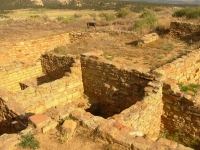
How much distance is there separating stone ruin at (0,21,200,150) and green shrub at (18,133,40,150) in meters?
0.20

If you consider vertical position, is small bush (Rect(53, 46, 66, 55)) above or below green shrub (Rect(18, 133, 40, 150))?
above

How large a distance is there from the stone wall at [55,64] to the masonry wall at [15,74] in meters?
0.48

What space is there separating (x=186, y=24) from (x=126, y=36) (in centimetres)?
341

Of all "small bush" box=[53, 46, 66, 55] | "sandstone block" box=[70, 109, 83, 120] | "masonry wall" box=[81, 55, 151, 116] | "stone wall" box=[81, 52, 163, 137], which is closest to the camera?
"sandstone block" box=[70, 109, 83, 120]

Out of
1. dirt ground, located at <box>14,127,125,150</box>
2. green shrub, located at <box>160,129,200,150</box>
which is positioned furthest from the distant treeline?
dirt ground, located at <box>14,127,125,150</box>

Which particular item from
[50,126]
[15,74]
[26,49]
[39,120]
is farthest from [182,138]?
[26,49]

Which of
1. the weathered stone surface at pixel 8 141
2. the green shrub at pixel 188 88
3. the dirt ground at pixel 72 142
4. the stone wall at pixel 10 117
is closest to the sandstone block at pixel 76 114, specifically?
the dirt ground at pixel 72 142

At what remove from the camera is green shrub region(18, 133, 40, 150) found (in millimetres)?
3896

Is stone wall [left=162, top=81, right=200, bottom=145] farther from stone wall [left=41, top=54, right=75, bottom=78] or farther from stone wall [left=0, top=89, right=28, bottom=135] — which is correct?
stone wall [left=41, top=54, right=75, bottom=78]

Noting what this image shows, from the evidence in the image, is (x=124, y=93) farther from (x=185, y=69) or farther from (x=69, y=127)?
(x=69, y=127)

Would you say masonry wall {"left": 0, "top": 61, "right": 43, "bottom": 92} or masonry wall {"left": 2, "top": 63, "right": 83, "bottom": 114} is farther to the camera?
masonry wall {"left": 0, "top": 61, "right": 43, "bottom": 92}

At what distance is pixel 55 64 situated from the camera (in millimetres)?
10055

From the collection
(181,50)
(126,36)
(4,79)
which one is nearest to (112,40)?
(126,36)

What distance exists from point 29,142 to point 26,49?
8.14 meters
